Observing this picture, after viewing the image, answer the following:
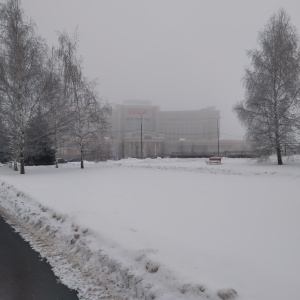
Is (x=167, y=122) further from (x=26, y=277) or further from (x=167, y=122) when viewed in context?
(x=26, y=277)

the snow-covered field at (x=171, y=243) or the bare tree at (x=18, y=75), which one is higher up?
the bare tree at (x=18, y=75)

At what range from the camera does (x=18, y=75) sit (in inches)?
891

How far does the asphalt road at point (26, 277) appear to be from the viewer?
431 cm

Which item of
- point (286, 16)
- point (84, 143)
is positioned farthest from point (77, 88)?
point (286, 16)

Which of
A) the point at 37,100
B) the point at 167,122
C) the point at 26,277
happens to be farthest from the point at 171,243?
the point at 167,122

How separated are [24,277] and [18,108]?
2011 cm

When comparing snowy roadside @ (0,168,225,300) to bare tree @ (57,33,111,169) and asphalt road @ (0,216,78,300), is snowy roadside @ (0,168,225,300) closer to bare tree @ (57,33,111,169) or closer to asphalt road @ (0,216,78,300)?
asphalt road @ (0,216,78,300)

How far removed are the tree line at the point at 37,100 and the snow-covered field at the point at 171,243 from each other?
1425 centimetres

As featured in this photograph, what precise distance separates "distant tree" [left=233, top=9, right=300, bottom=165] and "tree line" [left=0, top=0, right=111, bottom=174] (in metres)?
12.7

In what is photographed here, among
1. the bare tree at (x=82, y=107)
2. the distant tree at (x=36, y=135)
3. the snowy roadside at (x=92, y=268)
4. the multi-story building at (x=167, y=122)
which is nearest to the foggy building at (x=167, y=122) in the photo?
the multi-story building at (x=167, y=122)

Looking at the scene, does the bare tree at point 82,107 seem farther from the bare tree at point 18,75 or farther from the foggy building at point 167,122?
the foggy building at point 167,122

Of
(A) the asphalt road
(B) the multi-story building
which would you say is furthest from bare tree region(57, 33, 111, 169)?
(B) the multi-story building

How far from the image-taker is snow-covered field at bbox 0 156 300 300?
4020 millimetres

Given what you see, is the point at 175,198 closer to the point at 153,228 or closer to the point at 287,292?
the point at 153,228
